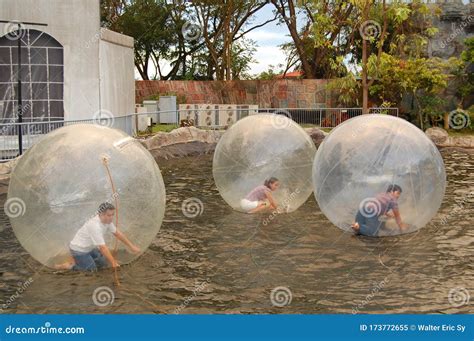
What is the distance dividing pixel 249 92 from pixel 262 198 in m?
21.2

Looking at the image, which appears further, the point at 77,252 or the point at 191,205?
the point at 191,205

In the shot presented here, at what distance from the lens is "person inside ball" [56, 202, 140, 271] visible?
6.68m

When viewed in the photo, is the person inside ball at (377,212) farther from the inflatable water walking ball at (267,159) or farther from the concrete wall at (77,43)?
the concrete wall at (77,43)

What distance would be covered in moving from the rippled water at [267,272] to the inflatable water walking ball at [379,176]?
1.10ft

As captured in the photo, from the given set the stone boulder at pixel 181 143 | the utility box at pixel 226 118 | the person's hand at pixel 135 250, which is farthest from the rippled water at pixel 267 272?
the utility box at pixel 226 118

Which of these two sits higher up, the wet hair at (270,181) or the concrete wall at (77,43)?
the concrete wall at (77,43)

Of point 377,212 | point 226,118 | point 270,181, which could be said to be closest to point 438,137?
point 226,118

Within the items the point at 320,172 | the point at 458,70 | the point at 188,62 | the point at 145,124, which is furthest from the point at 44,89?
the point at 188,62

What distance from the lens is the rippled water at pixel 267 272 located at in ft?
20.5

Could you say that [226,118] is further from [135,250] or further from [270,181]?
[135,250]

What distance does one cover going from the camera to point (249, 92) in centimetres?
3061

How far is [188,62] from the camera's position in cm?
3788

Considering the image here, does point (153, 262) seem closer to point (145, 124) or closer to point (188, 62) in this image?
point (145, 124)

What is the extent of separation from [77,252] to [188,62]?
31.9m
